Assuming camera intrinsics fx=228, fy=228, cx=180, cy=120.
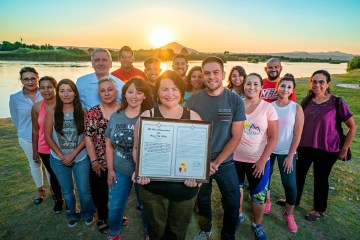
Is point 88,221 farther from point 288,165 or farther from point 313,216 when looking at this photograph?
point 313,216

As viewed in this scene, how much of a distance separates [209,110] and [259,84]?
2.95 feet

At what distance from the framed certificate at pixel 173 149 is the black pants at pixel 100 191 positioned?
126 cm

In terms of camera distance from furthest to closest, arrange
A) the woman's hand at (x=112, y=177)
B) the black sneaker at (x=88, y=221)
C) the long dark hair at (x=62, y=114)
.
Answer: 1. the black sneaker at (x=88, y=221)
2. the long dark hair at (x=62, y=114)
3. the woman's hand at (x=112, y=177)

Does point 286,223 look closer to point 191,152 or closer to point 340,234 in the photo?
point 340,234

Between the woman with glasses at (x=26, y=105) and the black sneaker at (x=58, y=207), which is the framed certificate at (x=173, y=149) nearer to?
the black sneaker at (x=58, y=207)

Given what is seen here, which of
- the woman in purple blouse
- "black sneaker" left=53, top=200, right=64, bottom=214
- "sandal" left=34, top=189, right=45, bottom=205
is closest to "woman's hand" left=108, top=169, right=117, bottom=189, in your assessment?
"black sneaker" left=53, top=200, right=64, bottom=214

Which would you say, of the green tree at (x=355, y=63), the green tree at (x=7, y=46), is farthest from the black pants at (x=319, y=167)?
A: the green tree at (x=7, y=46)

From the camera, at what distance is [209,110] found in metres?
2.97

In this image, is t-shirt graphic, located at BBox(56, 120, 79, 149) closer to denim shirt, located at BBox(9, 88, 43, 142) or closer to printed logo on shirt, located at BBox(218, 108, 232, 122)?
denim shirt, located at BBox(9, 88, 43, 142)

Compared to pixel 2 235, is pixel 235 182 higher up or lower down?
higher up

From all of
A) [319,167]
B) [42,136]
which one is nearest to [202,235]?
[319,167]

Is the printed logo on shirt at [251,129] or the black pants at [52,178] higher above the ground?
the printed logo on shirt at [251,129]

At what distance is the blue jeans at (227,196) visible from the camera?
10.2 ft

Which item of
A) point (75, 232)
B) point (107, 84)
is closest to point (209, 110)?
point (107, 84)
